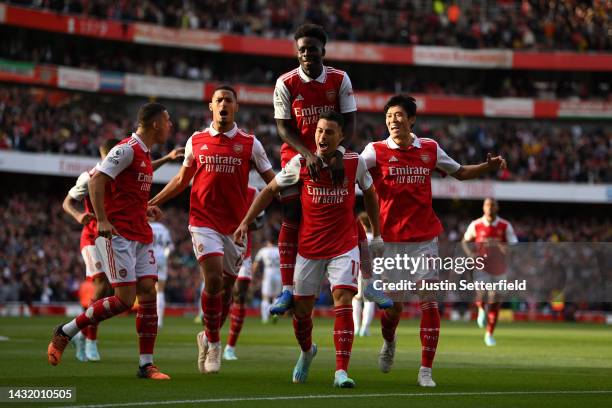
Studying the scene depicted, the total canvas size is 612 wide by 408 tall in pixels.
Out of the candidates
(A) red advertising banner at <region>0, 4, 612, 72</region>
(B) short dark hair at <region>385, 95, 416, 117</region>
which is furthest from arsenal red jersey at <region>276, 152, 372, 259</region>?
(A) red advertising banner at <region>0, 4, 612, 72</region>

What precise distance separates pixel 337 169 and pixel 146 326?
2755mm

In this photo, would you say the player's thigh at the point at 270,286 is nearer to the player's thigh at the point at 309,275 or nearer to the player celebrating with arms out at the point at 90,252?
the player celebrating with arms out at the point at 90,252

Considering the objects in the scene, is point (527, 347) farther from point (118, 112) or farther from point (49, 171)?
point (118, 112)

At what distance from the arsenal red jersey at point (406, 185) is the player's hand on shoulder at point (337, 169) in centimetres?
107

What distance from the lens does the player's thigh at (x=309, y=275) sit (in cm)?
1107

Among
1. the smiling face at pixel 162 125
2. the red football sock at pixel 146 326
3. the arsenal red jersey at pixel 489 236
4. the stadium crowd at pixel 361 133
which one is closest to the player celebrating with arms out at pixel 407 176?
the smiling face at pixel 162 125

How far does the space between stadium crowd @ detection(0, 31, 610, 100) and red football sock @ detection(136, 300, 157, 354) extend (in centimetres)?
3758

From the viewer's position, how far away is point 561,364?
15.5 meters

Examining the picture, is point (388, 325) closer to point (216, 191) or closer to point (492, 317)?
point (216, 191)

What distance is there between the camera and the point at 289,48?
5509 cm

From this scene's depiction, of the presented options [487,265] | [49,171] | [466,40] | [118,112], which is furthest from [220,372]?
[466,40]

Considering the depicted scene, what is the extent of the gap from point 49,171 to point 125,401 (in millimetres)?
37228

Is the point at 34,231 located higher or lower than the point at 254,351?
higher

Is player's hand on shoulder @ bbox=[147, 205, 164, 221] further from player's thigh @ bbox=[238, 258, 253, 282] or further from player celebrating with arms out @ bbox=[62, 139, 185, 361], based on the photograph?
player's thigh @ bbox=[238, 258, 253, 282]
